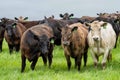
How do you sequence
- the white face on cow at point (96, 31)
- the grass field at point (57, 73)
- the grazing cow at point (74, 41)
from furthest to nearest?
the white face on cow at point (96, 31)
the grazing cow at point (74, 41)
the grass field at point (57, 73)

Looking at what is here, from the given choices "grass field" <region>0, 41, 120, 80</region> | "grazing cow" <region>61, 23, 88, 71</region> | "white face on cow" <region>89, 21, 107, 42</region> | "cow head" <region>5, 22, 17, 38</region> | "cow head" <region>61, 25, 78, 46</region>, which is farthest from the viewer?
"cow head" <region>5, 22, 17, 38</region>

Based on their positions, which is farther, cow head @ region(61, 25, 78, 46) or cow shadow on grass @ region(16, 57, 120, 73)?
cow shadow on grass @ region(16, 57, 120, 73)

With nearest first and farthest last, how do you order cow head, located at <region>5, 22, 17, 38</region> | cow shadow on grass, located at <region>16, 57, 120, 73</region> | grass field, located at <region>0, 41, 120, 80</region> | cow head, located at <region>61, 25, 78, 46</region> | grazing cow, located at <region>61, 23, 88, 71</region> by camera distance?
grass field, located at <region>0, 41, 120, 80</region>, cow head, located at <region>61, 25, 78, 46</region>, grazing cow, located at <region>61, 23, 88, 71</region>, cow shadow on grass, located at <region>16, 57, 120, 73</region>, cow head, located at <region>5, 22, 17, 38</region>

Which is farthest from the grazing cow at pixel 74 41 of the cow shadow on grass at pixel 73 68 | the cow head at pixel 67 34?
the cow shadow on grass at pixel 73 68

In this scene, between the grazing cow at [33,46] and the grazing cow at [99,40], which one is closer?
the grazing cow at [33,46]

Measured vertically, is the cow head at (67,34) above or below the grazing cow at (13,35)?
above

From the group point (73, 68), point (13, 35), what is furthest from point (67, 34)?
point (13, 35)

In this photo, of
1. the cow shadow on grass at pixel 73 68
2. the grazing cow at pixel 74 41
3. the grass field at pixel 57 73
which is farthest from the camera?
the cow shadow on grass at pixel 73 68

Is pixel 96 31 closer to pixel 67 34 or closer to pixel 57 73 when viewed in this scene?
pixel 67 34

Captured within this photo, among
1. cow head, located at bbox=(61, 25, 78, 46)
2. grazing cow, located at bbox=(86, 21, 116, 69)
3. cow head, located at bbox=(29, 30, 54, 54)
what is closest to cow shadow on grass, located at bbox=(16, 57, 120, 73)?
grazing cow, located at bbox=(86, 21, 116, 69)

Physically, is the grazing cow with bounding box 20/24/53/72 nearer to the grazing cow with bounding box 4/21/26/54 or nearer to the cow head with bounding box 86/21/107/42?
the cow head with bounding box 86/21/107/42

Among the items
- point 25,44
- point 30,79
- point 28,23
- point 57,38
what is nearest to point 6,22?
point 28,23

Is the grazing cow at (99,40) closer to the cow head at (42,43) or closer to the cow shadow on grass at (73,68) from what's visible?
the cow shadow on grass at (73,68)

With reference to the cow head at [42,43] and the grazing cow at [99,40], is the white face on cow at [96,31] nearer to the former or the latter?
the grazing cow at [99,40]
